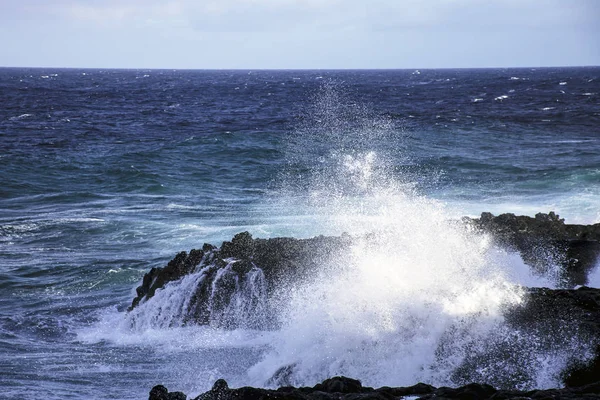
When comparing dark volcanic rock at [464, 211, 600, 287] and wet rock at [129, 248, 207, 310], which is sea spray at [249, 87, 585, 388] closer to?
dark volcanic rock at [464, 211, 600, 287]

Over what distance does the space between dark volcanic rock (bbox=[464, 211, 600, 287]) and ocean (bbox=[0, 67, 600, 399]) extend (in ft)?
0.94

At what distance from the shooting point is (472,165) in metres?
27.8

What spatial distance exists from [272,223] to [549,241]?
8.54m

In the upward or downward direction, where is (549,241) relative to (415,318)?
Answer: upward

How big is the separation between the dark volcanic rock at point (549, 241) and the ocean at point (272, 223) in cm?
29

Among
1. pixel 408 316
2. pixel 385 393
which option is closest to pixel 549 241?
pixel 408 316

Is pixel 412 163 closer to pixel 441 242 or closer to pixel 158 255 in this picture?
pixel 158 255

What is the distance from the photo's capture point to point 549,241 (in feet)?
35.6

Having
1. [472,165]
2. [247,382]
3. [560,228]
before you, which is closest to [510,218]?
[560,228]

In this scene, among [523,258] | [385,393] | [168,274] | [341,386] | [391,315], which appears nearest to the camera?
[385,393]

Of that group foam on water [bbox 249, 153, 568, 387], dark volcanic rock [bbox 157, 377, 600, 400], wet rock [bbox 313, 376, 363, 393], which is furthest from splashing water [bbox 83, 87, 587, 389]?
wet rock [bbox 313, 376, 363, 393]

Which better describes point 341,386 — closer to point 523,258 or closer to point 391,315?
point 391,315

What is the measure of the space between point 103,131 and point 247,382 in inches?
1317

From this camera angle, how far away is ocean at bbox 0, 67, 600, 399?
8.52 metres
